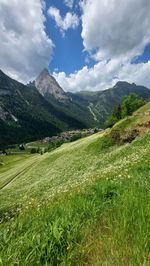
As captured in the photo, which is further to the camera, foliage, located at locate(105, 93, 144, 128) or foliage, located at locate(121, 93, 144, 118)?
foliage, located at locate(105, 93, 144, 128)

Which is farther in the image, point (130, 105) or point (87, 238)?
point (130, 105)

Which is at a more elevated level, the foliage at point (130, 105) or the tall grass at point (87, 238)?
the foliage at point (130, 105)

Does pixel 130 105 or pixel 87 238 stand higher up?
pixel 130 105

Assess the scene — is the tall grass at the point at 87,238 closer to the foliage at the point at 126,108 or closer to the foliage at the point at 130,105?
the foliage at the point at 126,108

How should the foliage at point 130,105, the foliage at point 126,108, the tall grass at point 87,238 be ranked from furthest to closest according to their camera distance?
the foliage at point 126,108 < the foliage at point 130,105 < the tall grass at point 87,238

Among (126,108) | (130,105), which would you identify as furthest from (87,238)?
(130,105)

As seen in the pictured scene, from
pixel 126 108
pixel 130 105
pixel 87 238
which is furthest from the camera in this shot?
pixel 126 108

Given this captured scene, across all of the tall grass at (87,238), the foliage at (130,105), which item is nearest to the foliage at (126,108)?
the foliage at (130,105)

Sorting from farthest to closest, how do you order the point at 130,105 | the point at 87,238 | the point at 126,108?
the point at 126,108 → the point at 130,105 → the point at 87,238

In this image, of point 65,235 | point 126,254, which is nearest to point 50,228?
point 65,235

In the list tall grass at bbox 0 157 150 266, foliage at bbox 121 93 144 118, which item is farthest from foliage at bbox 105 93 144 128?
tall grass at bbox 0 157 150 266

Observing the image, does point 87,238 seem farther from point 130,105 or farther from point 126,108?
point 130,105

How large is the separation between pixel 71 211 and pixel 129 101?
13272 cm

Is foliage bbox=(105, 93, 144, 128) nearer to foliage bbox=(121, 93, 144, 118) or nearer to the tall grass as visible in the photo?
foliage bbox=(121, 93, 144, 118)
